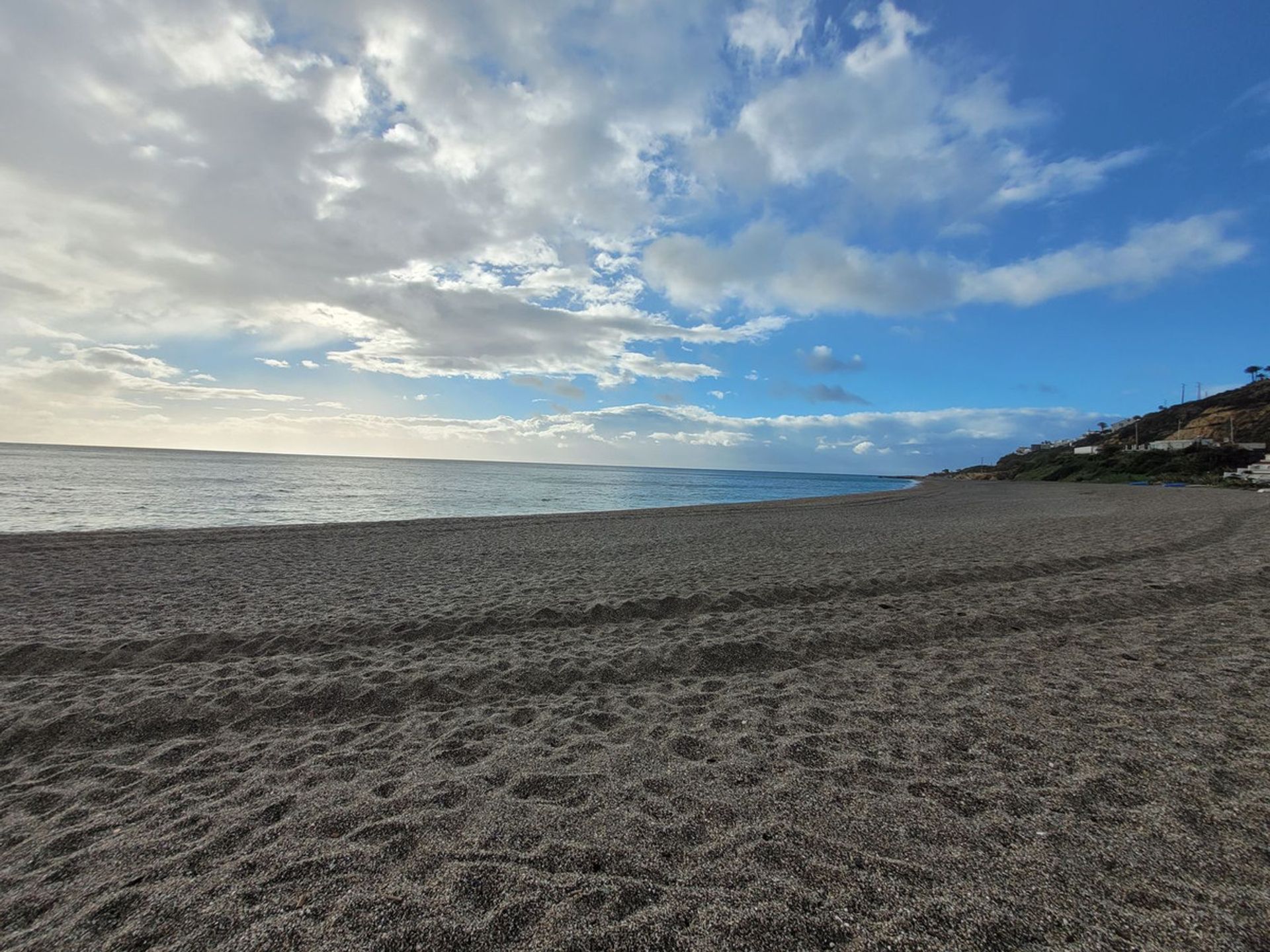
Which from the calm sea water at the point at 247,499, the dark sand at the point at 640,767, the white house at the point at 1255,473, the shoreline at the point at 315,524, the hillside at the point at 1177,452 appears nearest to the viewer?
the dark sand at the point at 640,767

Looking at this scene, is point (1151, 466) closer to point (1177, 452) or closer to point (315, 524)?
point (1177, 452)

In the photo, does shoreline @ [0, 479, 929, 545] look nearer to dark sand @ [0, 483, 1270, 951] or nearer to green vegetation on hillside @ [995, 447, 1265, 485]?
dark sand @ [0, 483, 1270, 951]

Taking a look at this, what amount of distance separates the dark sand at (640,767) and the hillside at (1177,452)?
2684 inches

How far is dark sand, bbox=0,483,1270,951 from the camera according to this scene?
250 centimetres

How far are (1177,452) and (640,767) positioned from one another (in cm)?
9333

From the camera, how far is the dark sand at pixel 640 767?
2.50 meters

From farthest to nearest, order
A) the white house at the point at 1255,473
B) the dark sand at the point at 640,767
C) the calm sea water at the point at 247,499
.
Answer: the white house at the point at 1255,473 → the calm sea water at the point at 247,499 → the dark sand at the point at 640,767

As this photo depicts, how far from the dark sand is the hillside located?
6817 cm

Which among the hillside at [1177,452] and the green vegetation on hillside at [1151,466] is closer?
the green vegetation on hillside at [1151,466]

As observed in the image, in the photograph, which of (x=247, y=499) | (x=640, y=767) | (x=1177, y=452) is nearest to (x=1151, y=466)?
(x=1177, y=452)

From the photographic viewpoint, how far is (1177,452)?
68.1m

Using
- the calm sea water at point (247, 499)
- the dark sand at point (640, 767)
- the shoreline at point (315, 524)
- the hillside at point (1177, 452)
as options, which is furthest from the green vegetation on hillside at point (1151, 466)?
the dark sand at point (640, 767)

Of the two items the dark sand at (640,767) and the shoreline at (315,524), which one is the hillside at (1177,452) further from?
the dark sand at (640,767)

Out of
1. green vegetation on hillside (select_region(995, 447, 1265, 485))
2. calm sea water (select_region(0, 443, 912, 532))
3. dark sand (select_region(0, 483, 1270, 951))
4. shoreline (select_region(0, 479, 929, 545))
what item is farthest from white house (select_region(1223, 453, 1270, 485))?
dark sand (select_region(0, 483, 1270, 951))
